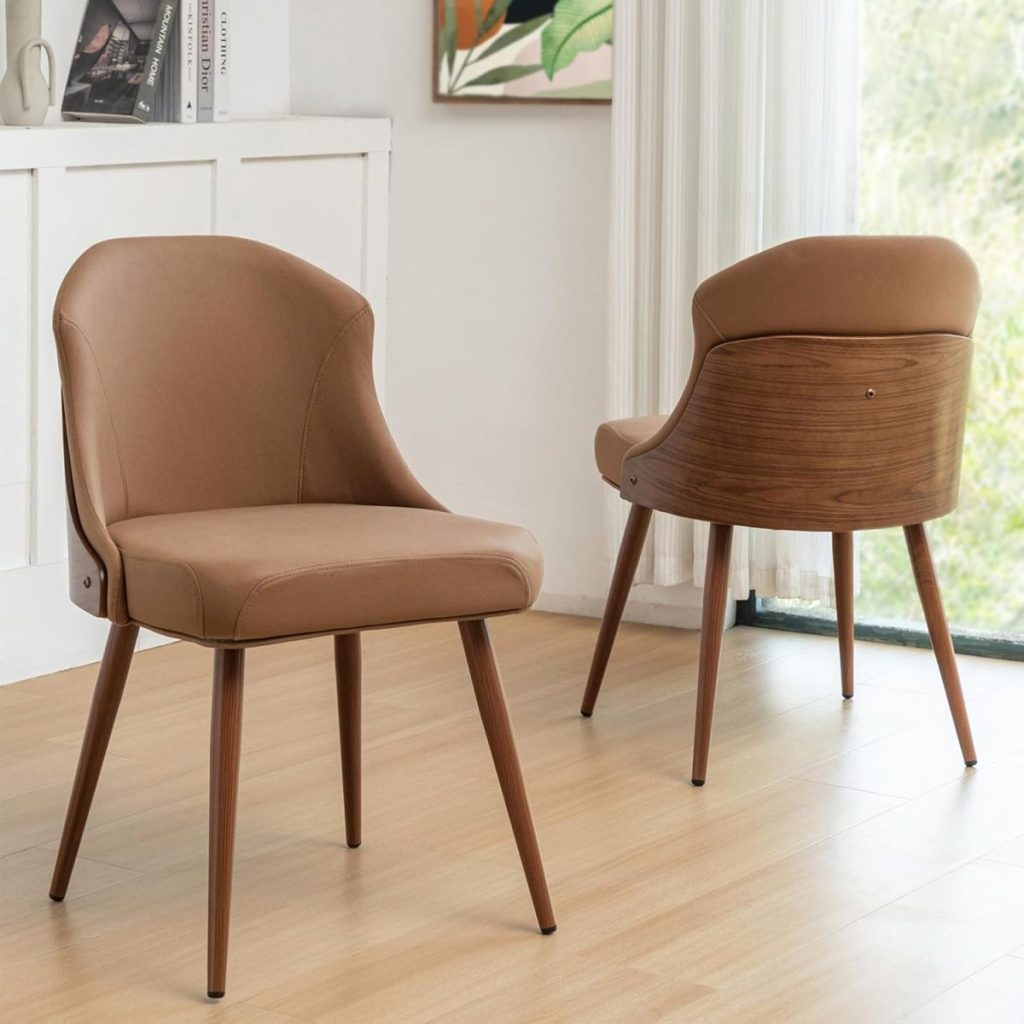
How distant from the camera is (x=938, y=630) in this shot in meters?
3.00

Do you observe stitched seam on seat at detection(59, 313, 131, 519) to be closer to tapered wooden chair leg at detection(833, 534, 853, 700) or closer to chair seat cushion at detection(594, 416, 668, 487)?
chair seat cushion at detection(594, 416, 668, 487)

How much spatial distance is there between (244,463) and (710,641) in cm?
84

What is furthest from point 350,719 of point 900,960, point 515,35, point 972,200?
point 515,35

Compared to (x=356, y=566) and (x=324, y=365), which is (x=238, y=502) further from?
(x=356, y=566)

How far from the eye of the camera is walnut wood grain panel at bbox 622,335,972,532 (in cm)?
278

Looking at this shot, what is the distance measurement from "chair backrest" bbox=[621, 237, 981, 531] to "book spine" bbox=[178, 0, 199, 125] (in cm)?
135

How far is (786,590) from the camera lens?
374cm

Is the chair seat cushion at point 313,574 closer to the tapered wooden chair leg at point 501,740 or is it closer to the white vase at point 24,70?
the tapered wooden chair leg at point 501,740

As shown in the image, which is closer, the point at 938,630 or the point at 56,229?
the point at 938,630

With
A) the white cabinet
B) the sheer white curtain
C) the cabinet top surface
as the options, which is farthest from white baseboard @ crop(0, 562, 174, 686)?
the sheer white curtain

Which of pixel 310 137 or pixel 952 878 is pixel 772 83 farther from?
pixel 952 878

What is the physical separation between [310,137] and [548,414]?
0.78 meters

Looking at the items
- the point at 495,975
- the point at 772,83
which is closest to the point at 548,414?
the point at 772,83

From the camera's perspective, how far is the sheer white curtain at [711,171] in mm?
3582
